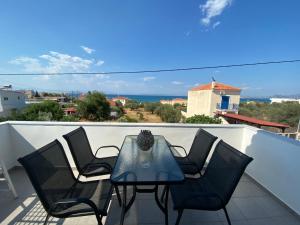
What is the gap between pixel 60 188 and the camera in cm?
145

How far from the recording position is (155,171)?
1430 mm

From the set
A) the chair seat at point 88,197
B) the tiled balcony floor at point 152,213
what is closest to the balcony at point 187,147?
the tiled balcony floor at point 152,213

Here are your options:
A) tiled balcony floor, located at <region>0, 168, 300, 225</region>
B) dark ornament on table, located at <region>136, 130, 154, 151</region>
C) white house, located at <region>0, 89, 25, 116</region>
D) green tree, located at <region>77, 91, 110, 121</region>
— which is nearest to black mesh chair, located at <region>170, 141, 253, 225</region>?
tiled balcony floor, located at <region>0, 168, 300, 225</region>

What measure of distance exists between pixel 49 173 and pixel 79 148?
656 mm

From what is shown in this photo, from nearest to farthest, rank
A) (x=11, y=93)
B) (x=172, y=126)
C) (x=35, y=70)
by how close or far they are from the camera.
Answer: (x=172, y=126), (x=35, y=70), (x=11, y=93)

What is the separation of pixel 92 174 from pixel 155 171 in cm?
87

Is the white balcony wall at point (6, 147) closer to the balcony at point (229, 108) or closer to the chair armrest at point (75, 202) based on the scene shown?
the chair armrest at point (75, 202)

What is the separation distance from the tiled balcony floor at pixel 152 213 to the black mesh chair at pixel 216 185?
0.38m

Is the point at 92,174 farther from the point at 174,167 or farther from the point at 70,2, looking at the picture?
the point at 70,2

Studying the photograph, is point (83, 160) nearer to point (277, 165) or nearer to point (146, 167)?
point (146, 167)

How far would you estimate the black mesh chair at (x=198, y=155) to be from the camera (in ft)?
6.29

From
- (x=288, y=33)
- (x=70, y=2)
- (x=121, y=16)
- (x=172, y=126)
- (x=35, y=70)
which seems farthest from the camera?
(x=35, y=70)

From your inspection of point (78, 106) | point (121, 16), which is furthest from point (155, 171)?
point (78, 106)

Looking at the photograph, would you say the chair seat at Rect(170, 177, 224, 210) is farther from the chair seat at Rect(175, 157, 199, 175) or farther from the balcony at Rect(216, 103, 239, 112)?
the balcony at Rect(216, 103, 239, 112)
